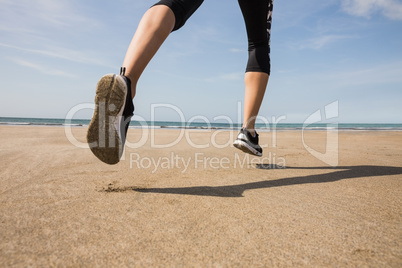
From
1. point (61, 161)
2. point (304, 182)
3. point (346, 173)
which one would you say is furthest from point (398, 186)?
point (61, 161)

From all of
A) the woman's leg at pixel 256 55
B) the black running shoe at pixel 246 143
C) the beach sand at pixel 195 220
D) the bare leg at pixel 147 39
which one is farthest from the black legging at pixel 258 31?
the beach sand at pixel 195 220

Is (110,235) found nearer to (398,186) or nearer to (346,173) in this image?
(398,186)

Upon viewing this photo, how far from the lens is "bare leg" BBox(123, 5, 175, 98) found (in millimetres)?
1070

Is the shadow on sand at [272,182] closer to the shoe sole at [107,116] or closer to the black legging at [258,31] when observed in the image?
the shoe sole at [107,116]

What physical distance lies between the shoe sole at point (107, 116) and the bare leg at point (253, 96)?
0.78m

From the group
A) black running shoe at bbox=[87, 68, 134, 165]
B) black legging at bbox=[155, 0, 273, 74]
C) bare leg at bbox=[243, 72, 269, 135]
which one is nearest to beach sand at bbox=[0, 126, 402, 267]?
black running shoe at bbox=[87, 68, 134, 165]

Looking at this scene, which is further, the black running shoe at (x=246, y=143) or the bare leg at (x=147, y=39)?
the black running shoe at (x=246, y=143)

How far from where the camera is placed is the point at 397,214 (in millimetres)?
776

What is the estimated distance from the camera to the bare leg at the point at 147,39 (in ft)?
3.51

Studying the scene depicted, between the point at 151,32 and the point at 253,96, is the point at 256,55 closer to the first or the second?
the point at 253,96

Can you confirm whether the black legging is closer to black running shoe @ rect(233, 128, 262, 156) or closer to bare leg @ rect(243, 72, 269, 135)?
bare leg @ rect(243, 72, 269, 135)

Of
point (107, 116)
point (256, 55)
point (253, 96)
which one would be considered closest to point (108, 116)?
point (107, 116)

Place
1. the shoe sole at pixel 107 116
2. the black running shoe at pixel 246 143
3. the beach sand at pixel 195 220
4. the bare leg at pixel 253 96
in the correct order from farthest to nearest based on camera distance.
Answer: the bare leg at pixel 253 96 → the black running shoe at pixel 246 143 → the shoe sole at pixel 107 116 → the beach sand at pixel 195 220

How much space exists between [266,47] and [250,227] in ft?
4.14
